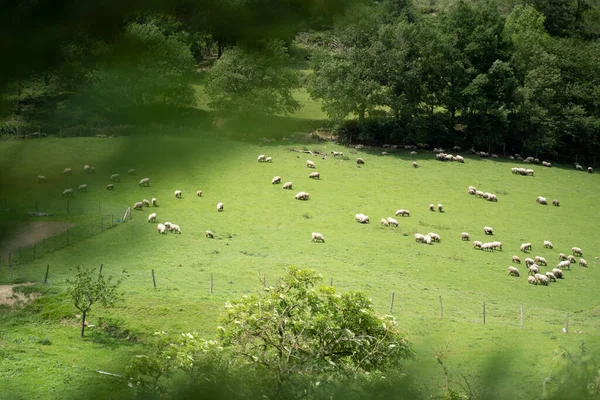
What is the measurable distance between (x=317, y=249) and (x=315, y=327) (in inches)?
725

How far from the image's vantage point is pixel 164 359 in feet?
41.4

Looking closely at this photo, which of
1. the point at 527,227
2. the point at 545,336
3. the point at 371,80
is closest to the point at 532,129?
the point at 371,80

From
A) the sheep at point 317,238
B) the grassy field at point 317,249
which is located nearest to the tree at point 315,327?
the grassy field at point 317,249

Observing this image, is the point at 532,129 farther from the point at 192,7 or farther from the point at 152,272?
the point at 192,7

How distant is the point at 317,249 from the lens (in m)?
31.2

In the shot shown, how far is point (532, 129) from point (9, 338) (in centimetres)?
4387

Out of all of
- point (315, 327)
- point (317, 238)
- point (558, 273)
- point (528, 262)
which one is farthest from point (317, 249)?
point (315, 327)

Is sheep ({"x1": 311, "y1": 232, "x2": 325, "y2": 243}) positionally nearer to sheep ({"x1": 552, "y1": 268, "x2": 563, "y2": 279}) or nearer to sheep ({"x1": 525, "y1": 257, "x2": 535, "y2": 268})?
sheep ({"x1": 525, "y1": 257, "x2": 535, "y2": 268})

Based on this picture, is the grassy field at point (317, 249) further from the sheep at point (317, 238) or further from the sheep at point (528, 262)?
the sheep at point (528, 262)

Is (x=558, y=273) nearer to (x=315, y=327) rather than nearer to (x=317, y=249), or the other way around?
(x=317, y=249)

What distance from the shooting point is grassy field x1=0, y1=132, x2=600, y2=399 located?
1.75 m

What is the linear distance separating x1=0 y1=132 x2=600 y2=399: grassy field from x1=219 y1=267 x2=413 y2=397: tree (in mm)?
1593

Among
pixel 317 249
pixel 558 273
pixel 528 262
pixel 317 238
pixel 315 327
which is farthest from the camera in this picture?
pixel 317 238

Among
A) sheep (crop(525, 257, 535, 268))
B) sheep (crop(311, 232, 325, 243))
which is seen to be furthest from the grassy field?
sheep (crop(525, 257, 535, 268))
